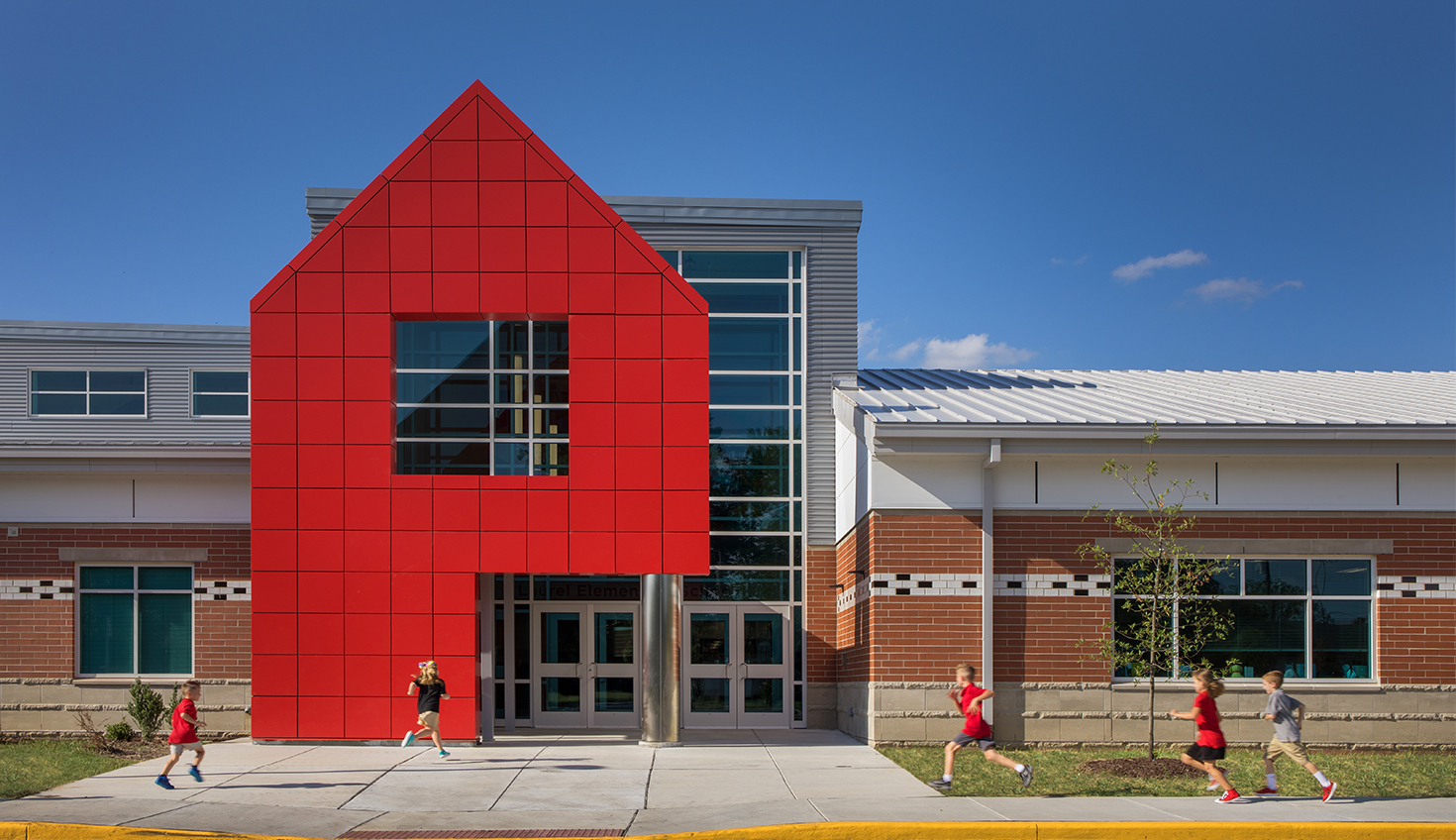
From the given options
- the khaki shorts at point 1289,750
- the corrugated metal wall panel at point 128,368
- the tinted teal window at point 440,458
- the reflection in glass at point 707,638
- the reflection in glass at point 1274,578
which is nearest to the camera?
the khaki shorts at point 1289,750

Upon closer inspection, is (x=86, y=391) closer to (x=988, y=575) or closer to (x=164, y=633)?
(x=164, y=633)

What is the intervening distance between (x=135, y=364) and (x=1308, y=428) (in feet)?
92.9

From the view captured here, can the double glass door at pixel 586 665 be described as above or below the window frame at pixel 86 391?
below

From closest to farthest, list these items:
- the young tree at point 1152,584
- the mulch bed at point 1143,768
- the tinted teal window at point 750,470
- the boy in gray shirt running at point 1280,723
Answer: the boy in gray shirt running at point 1280,723
the mulch bed at point 1143,768
the young tree at point 1152,584
the tinted teal window at point 750,470

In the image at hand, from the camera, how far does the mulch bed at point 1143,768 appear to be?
13.2m

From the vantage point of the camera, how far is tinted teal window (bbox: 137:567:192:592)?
730 inches

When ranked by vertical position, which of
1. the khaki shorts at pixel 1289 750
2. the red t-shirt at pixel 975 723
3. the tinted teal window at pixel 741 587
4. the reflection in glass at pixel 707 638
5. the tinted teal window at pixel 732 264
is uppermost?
the tinted teal window at pixel 732 264

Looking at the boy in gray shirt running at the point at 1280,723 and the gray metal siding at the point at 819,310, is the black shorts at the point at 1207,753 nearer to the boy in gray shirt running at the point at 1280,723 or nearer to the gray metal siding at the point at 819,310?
the boy in gray shirt running at the point at 1280,723

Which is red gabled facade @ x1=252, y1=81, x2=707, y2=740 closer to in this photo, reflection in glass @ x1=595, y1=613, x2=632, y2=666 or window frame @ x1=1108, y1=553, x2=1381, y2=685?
reflection in glass @ x1=595, y1=613, x2=632, y2=666

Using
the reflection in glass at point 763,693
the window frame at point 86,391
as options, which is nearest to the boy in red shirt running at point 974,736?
the reflection in glass at point 763,693

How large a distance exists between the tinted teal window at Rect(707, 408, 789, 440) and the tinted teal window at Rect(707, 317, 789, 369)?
0.87 m

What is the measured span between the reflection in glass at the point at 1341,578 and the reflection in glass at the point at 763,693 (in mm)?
9167

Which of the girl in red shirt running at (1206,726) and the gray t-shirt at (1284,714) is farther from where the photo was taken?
the gray t-shirt at (1284,714)

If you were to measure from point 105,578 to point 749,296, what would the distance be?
1217 centimetres
